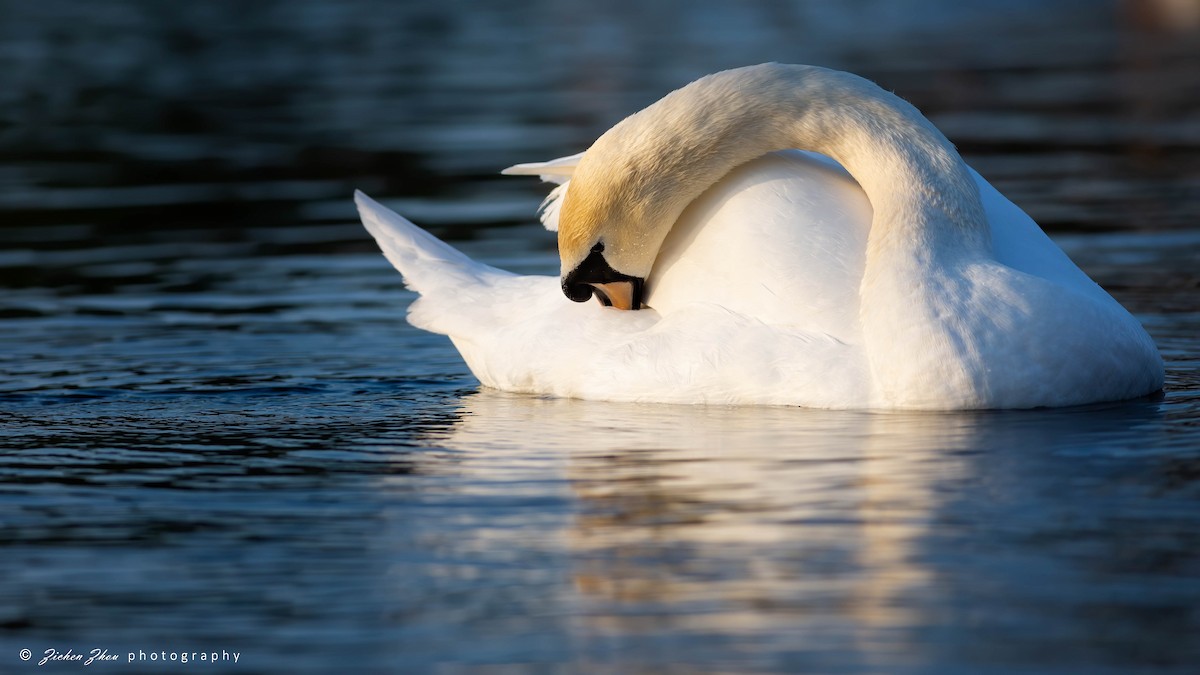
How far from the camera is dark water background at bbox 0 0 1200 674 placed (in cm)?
430

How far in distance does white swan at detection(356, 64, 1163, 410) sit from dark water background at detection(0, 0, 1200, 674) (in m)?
0.13

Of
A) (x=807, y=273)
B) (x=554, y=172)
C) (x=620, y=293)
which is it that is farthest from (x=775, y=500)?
(x=554, y=172)

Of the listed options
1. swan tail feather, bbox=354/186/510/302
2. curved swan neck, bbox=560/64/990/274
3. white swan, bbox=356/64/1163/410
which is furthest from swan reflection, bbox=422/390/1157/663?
swan tail feather, bbox=354/186/510/302

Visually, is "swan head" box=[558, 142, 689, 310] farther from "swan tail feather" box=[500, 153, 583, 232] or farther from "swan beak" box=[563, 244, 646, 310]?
"swan tail feather" box=[500, 153, 583, 232]

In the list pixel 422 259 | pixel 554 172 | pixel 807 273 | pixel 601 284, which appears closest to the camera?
pixel 807 273

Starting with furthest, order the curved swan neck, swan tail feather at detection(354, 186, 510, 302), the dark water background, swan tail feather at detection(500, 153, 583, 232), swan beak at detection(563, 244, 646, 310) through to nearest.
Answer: swan tail feather at detection(354, 186, 510, 302), swan tail feather at detection(500, 153, 583, 232), swan beak at detection(563, 244, 646, 310), the curved swan neck, the dark water background

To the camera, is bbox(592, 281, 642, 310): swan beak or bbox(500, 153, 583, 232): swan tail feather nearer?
bbox(592, 281, 642, 310): swan beak

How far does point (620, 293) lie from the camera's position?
739 cm

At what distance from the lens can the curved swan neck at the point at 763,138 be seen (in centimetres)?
702

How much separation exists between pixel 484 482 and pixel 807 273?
4.98 ft

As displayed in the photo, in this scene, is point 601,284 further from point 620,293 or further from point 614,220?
point 614,220

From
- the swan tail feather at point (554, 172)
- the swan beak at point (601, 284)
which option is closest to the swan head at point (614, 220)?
the swan beak at point (601, 284)

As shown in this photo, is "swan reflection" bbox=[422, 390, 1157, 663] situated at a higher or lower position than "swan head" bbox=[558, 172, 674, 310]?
lower

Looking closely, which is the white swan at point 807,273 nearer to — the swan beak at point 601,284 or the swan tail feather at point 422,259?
the swan beak at point 601,284
